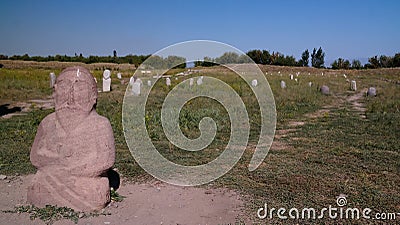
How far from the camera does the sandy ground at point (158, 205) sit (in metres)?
4.71

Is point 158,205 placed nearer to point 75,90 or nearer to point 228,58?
point 75,90

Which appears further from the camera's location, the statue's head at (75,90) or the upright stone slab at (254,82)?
the upright stone slab at (254,82)

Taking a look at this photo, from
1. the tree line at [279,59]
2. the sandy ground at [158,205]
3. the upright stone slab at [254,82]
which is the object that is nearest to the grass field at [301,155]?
the sandy ground at [158,205]

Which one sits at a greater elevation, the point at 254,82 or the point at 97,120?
the point at 254,82

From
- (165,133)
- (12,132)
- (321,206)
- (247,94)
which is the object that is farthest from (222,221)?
(247,94)

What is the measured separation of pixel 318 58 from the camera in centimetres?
6581

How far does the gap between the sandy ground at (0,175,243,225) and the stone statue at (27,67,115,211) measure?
329 mm

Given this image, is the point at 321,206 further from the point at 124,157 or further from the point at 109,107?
the point at 109,107

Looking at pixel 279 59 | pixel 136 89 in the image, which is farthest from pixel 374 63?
pixel 136 89

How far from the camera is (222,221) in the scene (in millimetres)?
4738

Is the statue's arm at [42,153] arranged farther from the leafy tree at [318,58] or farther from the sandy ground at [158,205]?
the leafy tree at [318,58]

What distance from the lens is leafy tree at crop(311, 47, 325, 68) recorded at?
215 ft

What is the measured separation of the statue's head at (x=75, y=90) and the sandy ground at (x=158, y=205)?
4.42 ft

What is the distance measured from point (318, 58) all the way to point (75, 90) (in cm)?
6518
